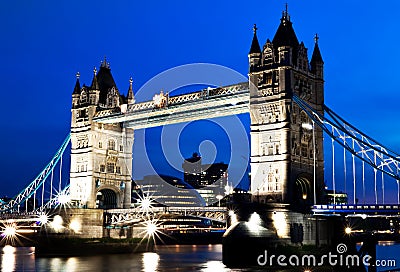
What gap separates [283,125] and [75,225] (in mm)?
21187

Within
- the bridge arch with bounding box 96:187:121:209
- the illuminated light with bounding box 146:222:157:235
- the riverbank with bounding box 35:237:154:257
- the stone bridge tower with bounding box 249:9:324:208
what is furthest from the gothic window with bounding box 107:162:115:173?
the stone bridge tower with bounding box 249:9:324:208

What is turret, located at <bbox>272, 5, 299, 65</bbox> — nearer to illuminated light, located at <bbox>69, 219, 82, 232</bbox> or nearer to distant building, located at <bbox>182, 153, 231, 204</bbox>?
illuminated light, located at <bbox>69, 219, 82, 232</bbox>

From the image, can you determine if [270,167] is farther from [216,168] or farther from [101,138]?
[216,168]

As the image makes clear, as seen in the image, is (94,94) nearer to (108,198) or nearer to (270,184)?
(108,198)

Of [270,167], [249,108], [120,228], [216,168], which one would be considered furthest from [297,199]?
[216,168]

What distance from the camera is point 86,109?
198 ft

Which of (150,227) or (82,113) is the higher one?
(82,113)

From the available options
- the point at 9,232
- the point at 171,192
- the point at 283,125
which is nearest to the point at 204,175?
the point at 171,192

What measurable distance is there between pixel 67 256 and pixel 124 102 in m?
15.6

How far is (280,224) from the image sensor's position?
42406 mm

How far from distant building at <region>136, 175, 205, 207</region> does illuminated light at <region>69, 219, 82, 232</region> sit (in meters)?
45.6

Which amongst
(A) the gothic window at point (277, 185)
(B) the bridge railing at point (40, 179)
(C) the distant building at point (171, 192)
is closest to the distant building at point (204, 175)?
(C) the distant building at point (171, 192)

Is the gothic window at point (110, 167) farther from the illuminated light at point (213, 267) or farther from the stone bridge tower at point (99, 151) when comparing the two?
the illuminated light at point (213, 267)

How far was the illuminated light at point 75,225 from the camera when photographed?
2194 inches
